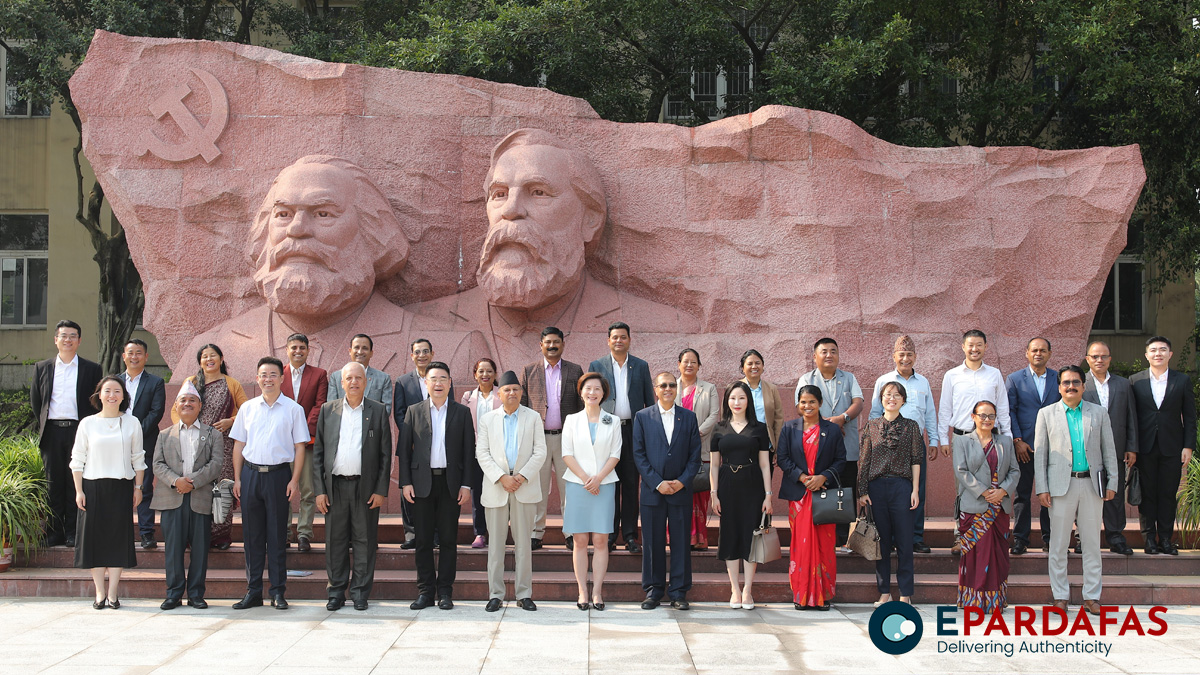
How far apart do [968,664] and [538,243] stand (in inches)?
174

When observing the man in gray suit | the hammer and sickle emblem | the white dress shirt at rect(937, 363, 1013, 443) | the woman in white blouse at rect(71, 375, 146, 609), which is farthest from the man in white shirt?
the man in gray suit

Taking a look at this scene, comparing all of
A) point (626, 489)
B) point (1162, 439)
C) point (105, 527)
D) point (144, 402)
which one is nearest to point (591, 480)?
point (626, 489)

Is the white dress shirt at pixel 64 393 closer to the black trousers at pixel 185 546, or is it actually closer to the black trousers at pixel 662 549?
the black trousers at pixel 185 546

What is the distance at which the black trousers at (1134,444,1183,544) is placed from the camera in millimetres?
6484

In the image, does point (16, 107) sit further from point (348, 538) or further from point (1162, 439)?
Result: point (1162, 439)

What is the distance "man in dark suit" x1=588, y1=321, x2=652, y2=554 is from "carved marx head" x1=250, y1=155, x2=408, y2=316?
2.51 metres

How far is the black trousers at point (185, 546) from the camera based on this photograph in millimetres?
5715

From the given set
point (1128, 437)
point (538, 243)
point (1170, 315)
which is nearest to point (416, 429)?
point (538, 243)

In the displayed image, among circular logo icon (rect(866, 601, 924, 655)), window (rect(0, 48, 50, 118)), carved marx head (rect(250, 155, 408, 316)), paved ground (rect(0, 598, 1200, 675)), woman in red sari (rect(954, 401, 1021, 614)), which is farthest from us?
window (rect(0, 48, 50, 118))

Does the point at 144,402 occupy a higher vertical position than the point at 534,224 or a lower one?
lower

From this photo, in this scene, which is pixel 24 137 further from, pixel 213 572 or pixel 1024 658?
pixel 1024 658

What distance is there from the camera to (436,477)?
580 cm

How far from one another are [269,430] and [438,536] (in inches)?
44.9

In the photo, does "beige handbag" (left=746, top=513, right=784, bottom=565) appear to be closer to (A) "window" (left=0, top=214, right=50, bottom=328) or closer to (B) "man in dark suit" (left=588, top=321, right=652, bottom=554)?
(B) "man in dark suit" (left=588, top=321, right=652, bottom=554)
